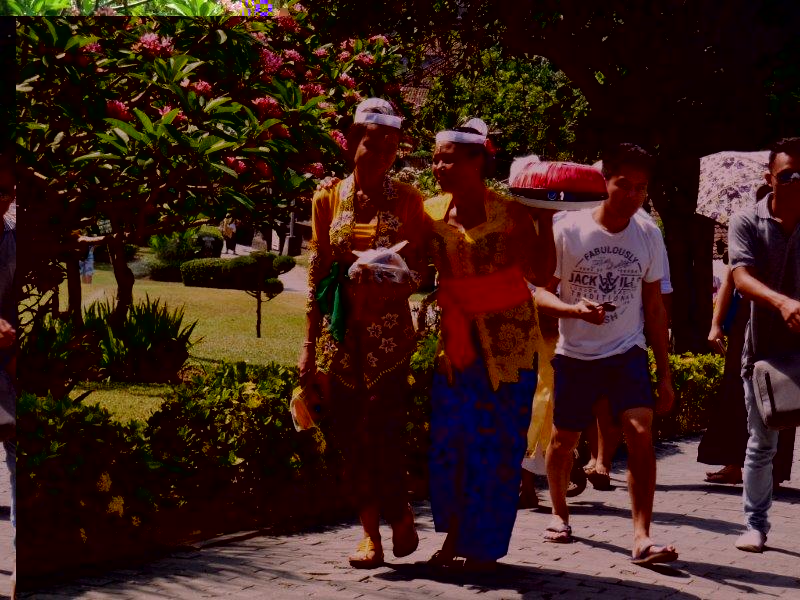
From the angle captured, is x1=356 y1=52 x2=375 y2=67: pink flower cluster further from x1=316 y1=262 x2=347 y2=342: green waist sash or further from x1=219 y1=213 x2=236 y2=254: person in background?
x1=316 y1=262 x2=347 y2=342: green waist sash

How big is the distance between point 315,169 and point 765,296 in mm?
2776

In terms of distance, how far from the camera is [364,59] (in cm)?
838

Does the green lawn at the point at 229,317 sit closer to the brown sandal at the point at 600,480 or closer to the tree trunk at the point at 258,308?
the tree trunk at the point at 258,308

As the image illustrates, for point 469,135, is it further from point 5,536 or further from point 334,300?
point 5,536

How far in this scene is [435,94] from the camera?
1148cm

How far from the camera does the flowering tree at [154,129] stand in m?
6.27

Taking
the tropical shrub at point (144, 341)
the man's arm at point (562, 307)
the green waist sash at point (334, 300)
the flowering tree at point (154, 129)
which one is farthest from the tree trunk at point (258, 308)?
the man's arm at point (562, 307)

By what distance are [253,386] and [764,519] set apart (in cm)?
307

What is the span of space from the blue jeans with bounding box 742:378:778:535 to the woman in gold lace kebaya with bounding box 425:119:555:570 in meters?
1.44

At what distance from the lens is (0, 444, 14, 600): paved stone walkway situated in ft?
18.4

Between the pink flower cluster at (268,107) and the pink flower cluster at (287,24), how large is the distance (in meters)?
0.87

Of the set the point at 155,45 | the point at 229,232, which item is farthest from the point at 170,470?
the point at 155,45

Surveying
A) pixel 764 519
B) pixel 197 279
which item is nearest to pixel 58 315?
pixel 197 279

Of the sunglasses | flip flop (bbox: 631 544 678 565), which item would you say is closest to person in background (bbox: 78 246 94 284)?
flip flop (bbox: 631 544 678 565)
